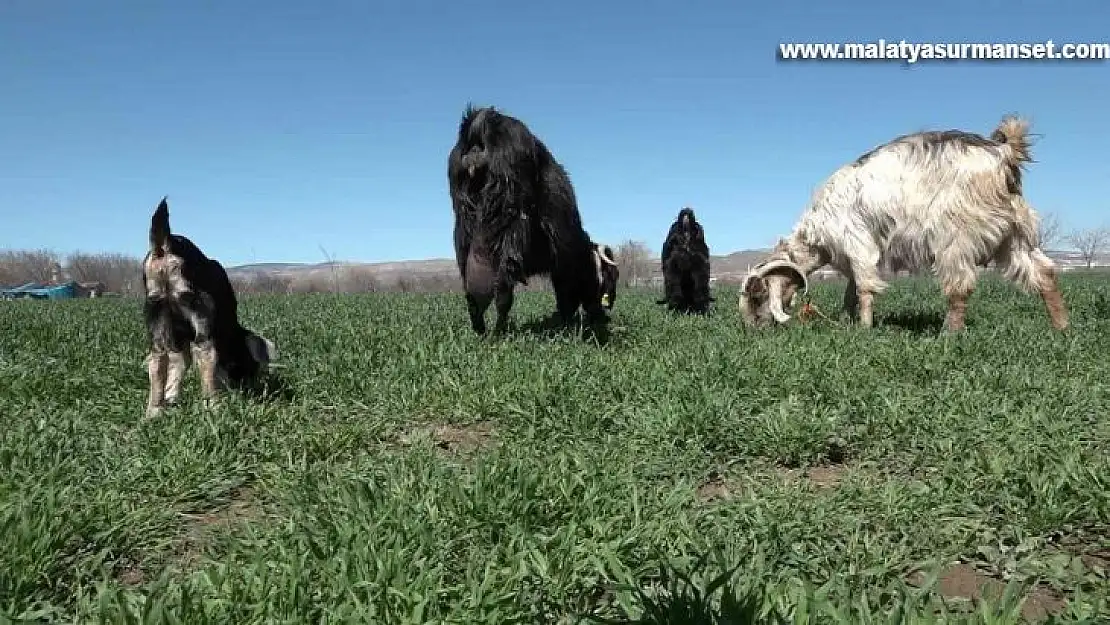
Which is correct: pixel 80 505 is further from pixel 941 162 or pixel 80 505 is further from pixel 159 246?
pixel 941 162

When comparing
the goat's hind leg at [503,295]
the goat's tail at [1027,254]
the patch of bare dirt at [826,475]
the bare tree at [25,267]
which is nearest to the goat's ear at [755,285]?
the goat's tail at [1027,254]

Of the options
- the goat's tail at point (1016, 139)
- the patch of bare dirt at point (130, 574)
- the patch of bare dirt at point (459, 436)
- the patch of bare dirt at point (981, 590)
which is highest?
the goat's tail at point (1016, 139)

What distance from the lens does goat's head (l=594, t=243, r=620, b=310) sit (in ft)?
26.5

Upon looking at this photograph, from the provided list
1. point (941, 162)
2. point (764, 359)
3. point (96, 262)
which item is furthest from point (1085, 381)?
point (96, 262)

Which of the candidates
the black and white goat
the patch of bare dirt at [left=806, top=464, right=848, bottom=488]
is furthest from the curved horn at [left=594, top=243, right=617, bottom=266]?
the patch of bare dirt at [left=806, top=464, right=848, bottom=488]

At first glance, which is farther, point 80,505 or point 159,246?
point 159,246

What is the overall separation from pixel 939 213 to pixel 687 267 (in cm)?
393

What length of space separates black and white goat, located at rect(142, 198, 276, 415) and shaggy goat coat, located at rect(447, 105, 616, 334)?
7.74 feet

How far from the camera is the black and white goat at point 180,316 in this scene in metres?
3.78

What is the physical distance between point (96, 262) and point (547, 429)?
268ft

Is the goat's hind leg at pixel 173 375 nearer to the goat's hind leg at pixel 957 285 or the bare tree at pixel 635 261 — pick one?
the goat's hind leg at pixel 957 285

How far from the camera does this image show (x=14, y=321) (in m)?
8.47

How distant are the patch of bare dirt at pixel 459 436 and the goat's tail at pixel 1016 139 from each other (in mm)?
6056

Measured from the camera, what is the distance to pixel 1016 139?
6.58 meters
